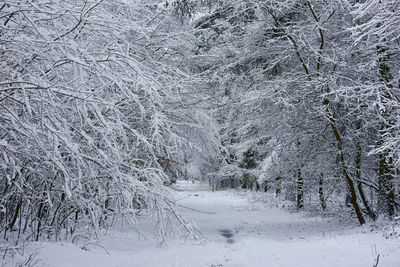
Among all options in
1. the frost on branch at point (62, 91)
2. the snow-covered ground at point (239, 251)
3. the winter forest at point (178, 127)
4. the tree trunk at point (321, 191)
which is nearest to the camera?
the frost on branch at point (62, 91)

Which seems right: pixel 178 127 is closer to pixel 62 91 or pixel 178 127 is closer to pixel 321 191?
pixel 321 191

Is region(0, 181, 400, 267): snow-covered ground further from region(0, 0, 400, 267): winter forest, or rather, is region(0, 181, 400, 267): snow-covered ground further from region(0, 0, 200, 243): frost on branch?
region(0, 0, 200, 243): frost on branch

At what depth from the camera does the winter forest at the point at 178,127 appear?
3758mm

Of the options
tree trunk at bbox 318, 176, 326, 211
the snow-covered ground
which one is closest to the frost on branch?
the snow-covered ground

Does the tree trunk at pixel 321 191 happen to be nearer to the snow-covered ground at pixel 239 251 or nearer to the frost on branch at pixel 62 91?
the snow-covered ground at pixel 239 251

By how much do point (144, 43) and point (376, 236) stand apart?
767cm

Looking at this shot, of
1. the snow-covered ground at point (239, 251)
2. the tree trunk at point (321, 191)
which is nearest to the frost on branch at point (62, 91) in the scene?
Answer: the snow-covered ground at point (239, 251)

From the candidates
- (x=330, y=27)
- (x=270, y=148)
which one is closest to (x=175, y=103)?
(x=270, y=148)

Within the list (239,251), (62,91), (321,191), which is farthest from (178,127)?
(62,91)

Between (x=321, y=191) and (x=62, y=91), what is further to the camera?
(x=321, y=191)

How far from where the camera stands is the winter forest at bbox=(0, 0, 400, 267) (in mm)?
3758

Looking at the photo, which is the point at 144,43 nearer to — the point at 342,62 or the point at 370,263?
the point at 342,62

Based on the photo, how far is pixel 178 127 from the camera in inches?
389

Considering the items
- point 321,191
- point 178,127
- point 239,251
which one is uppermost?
point 178,127
